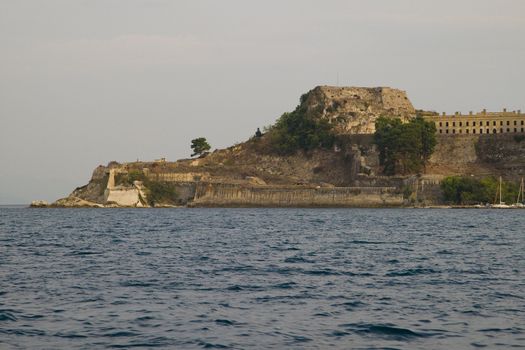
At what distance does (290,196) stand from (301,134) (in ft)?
62.6

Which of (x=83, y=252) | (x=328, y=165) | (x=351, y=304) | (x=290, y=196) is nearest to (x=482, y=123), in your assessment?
(x=328, y=165)

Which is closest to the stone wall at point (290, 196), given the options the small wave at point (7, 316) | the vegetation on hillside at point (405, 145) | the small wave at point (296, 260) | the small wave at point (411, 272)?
the vegetation on hillside at point (405, 145)

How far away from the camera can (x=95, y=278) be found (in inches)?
1426

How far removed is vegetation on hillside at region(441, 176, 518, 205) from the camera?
12950 cm

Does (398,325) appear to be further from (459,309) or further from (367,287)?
(367,287)

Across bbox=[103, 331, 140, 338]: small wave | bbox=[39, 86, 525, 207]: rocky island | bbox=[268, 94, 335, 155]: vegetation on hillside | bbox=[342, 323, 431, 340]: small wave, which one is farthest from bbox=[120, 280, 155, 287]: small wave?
bbox=[268, 94, 335, 155]: vegetation on hillside

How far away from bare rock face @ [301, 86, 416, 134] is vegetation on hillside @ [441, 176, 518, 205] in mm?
26912

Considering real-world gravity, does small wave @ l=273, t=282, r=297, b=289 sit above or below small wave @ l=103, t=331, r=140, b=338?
above

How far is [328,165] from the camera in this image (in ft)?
490

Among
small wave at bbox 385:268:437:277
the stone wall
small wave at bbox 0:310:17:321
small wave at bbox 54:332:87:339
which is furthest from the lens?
the stone wall

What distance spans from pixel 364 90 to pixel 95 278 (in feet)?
428

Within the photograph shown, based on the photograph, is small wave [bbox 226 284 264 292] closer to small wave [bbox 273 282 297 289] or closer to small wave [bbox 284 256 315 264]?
small wave [bbox 273 282 297 289]

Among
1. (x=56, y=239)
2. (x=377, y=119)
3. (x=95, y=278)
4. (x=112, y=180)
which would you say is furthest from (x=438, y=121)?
(x=95, y=278)

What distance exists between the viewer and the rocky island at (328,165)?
136 metres
